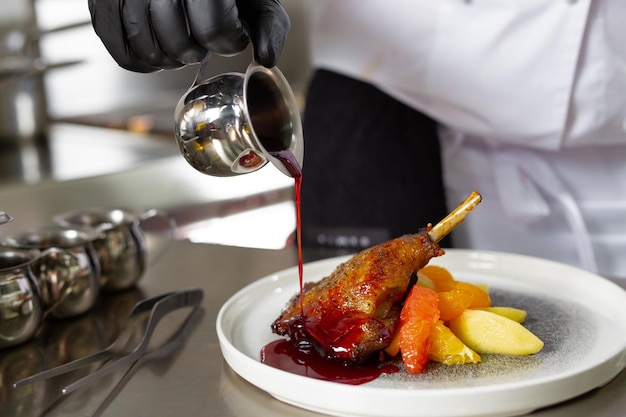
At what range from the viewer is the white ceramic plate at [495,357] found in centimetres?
84

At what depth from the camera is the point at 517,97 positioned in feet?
5.00

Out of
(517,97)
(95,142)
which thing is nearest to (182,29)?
(517,97)

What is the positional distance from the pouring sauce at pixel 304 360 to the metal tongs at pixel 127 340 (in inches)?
7.0

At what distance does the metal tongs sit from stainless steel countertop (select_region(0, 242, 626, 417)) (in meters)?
0.01

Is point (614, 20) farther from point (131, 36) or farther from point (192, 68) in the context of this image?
point (192, 68)

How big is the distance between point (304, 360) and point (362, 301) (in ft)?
0.35

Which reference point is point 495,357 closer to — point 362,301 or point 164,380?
point 362,301

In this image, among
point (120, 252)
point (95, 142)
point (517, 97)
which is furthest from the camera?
point (95, 142)

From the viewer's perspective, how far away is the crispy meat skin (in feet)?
3.23

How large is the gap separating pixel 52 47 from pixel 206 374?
2.29 metres

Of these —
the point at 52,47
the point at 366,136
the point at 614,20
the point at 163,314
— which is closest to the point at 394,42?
the point at 366,136

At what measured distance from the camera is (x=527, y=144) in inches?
62.9

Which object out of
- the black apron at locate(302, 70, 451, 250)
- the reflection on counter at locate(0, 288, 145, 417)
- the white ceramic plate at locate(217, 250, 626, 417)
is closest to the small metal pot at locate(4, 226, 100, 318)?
the reflection on counter at locate(0, 288, 145, 417)

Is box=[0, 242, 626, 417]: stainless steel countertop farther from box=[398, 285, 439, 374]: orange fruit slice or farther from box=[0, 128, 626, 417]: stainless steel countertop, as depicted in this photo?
box=[398, 285, 439, 374]: orange fruit slice
